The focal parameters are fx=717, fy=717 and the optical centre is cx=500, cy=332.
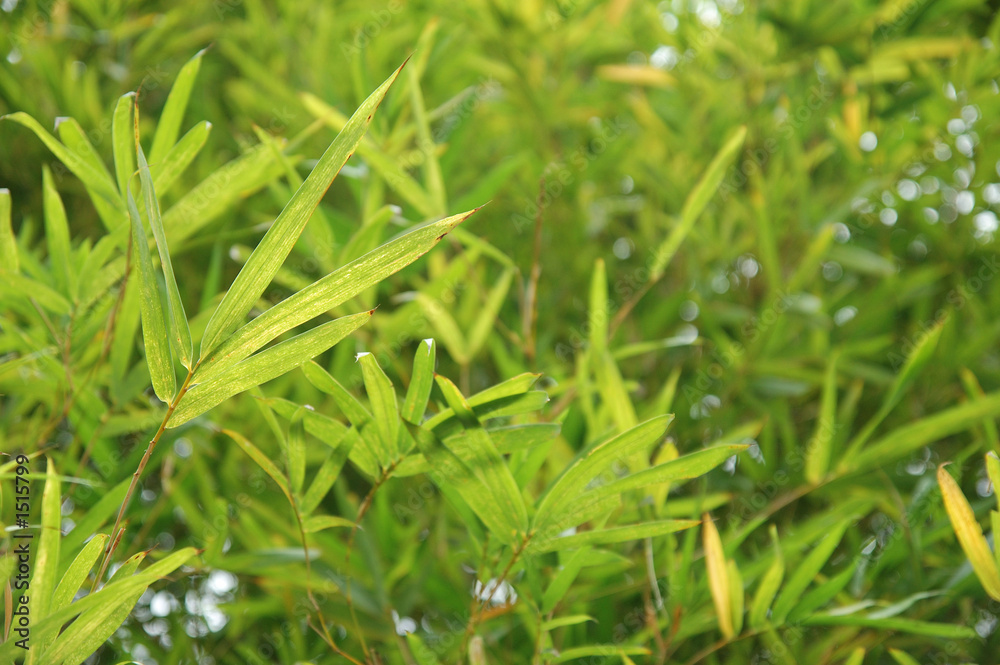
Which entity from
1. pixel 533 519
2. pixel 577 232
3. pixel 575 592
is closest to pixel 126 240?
pixel 533 519

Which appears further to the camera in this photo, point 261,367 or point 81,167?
point 81,167

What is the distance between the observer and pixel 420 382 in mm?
415

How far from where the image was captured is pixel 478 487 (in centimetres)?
44

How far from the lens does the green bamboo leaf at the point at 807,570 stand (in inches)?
21.3

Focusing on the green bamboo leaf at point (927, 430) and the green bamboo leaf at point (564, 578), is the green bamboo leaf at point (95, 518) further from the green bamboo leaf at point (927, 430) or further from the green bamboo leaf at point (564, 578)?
the green bamboo leaf at point (927, 430)

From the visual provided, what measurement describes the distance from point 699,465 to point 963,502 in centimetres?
20

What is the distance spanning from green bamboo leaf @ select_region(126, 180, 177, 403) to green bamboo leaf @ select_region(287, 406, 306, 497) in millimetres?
80

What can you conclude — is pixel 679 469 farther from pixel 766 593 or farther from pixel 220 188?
pixel 220 188

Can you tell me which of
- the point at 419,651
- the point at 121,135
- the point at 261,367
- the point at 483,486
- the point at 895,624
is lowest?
the point at 895,624

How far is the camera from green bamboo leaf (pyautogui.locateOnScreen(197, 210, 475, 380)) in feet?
1.17

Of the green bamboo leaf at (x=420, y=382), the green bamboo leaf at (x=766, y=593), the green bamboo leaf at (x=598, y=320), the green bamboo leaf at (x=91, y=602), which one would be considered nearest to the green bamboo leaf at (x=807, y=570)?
the green bamboo leaf at (x=766, y=593)

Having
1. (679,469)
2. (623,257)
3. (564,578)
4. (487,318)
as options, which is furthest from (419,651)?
(623,257)

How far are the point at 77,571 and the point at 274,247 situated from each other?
0.22 metres

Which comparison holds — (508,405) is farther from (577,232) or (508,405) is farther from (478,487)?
(577,232)
